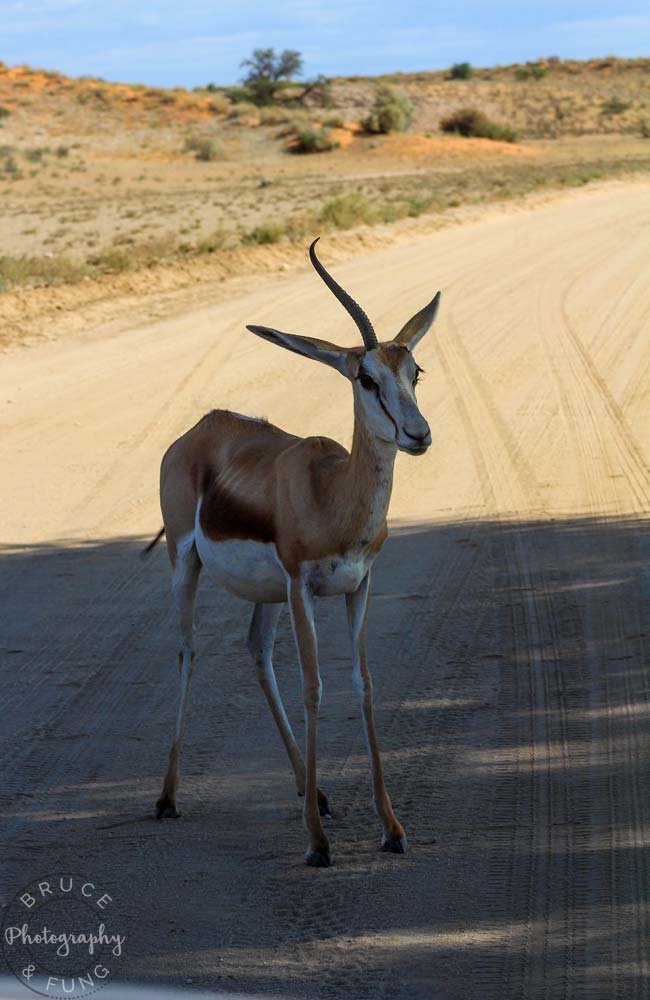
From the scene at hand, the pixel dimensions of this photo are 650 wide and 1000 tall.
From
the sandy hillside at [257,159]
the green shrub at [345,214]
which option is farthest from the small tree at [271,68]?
the green shrub at [345,214]

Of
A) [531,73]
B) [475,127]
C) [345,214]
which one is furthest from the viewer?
[531,73]

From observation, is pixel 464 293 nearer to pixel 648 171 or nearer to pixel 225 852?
pixel 225 852

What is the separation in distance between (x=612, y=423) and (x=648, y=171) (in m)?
35.1

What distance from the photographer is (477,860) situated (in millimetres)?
5172

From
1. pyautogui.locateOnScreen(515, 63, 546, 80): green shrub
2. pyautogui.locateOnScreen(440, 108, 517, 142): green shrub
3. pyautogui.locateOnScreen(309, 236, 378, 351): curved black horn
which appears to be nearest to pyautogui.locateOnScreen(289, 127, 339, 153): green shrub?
pyautogui.locateOnScreen(440, 108, 517, 142): green shrub

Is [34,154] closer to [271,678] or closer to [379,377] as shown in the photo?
[271,678]

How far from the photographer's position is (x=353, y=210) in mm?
29156

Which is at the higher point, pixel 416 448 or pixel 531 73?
pixel 416 448

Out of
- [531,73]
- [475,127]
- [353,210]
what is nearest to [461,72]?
[531,73]

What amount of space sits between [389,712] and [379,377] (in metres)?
2.35

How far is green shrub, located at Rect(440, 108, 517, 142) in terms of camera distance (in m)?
71.1

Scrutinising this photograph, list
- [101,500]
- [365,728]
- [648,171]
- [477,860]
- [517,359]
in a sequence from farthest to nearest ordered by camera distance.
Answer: [648,171]
[517,359]
[101,500]
[365,728]
[477,860]

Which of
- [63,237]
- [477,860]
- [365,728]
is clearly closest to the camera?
[477,860]

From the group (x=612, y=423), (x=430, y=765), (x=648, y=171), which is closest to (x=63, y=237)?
(x=612, y=423)
